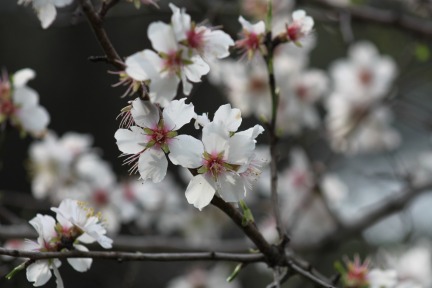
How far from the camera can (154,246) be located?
1.85 metres

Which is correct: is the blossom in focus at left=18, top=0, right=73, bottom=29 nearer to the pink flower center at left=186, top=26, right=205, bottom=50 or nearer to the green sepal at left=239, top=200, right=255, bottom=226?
the pink flower center at left=186, top=26, right=205, bottom=50

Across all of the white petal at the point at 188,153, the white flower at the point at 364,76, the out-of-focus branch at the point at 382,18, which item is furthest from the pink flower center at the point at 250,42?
the white flower at the point at 364,76

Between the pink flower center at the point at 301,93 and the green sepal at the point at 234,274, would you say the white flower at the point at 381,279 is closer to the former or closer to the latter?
the green sepal at the point at 234,274

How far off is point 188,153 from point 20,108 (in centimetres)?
61

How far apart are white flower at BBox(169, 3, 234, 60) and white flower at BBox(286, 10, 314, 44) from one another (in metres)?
0.19

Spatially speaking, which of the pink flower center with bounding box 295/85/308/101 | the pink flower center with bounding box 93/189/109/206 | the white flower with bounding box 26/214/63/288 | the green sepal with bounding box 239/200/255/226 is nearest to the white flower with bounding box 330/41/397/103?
the pink flower center with bounding box 295/85/308/101

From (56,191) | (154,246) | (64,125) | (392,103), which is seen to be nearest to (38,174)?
(56,191)

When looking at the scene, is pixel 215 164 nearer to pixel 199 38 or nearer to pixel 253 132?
pixel 253 132

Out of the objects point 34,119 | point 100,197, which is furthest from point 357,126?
point 34,119

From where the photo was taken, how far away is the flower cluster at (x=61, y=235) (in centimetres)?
95

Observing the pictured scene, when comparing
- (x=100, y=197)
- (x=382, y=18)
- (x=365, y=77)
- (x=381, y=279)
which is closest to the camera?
(x=381, y=279)

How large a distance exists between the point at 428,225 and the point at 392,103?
276cm

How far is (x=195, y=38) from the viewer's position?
3.09 ft

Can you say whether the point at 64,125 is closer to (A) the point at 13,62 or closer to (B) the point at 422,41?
(A) the point at 13,62
